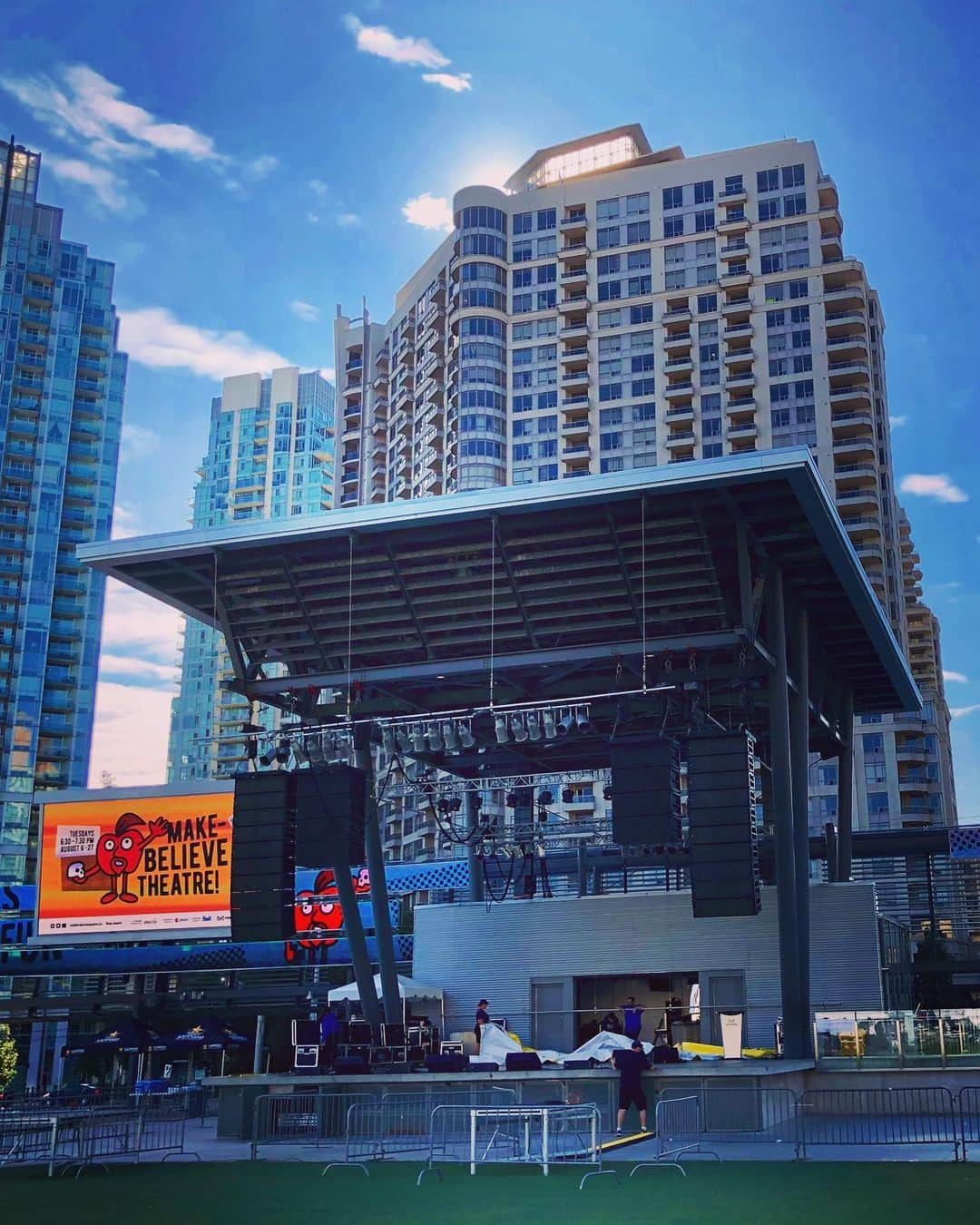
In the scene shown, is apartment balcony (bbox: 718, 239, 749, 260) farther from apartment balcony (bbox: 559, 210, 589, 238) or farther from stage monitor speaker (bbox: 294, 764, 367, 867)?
stage monitor speaker (bbox: 294, 764, 367, 867)

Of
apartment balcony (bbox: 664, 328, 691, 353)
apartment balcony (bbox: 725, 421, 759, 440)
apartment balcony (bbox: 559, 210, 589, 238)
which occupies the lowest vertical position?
apartment balcony (bbox: 725, 421, 759, 440)

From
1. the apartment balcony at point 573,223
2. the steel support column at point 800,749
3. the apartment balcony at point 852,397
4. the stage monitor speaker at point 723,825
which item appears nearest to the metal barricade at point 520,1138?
the stage monitor speaker at point 723,825

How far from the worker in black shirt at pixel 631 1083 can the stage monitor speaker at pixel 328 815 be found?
8.12 meters

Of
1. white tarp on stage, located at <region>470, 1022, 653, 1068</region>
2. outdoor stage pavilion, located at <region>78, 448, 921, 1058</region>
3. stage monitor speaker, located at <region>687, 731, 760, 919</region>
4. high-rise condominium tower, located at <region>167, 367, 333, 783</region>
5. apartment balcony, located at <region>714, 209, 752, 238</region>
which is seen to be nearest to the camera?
stage monitor speaker, located at <region>687, 731, 760, 919</region>

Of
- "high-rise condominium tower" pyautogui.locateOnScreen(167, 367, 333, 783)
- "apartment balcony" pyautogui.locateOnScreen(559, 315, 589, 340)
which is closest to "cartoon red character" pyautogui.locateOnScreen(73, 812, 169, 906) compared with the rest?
"apartment balcony" pyautogui.locateOnScreen(559, 315, 589, 340)

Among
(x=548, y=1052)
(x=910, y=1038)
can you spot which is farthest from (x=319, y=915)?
(x=910, y=1038)

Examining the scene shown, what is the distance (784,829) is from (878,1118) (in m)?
5.41

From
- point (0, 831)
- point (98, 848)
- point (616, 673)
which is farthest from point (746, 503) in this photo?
point (0, 831)

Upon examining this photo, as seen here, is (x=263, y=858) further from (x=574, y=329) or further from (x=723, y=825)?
(x=574, y=329)

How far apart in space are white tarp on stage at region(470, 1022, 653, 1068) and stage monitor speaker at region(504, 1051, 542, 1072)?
1.86 feet

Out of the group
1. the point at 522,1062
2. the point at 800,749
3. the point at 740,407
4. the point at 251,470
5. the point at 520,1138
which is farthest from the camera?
the point at 251,470

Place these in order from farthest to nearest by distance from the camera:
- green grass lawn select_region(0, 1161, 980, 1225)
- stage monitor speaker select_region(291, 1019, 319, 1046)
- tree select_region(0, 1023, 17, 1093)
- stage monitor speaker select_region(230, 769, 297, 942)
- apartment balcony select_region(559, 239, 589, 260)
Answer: apartment balcony select_region(559, 239, 589, 260) < tree select_region(0, 1023, 17, 1093) < stage monitor speaker select_region(291, 1019, 319, 1046) < stage monitor speaker select_region(230, 769, 297, 942) < green grass lawn select_region(0, 1161, 980, 1225)

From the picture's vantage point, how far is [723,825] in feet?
71.6

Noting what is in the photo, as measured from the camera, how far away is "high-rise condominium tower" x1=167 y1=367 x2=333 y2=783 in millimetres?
160750
